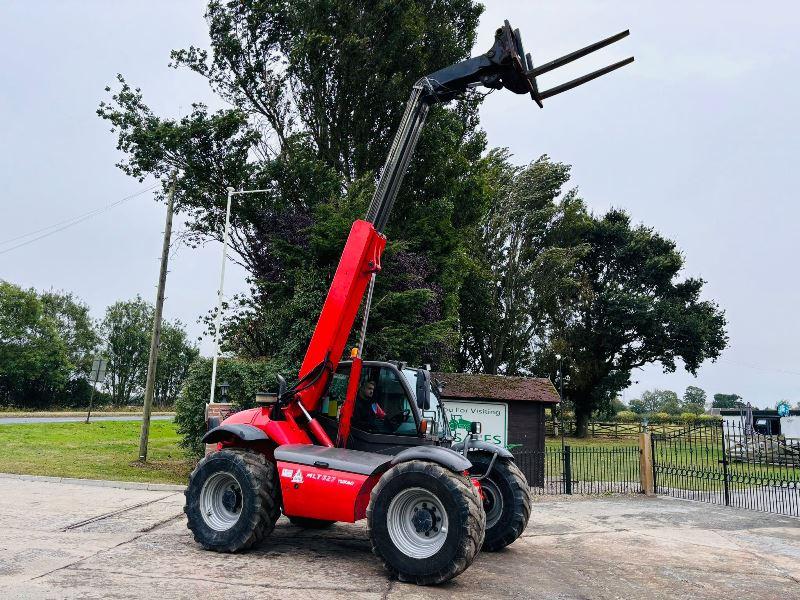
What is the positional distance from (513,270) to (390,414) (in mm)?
31386

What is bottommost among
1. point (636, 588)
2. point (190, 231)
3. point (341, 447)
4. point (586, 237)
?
point (636, 588)

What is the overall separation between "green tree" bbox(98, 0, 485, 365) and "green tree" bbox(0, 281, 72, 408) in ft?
130

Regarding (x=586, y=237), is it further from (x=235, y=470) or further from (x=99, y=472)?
(x=235, y=470)

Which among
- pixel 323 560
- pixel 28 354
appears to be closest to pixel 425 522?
pixel 323 560

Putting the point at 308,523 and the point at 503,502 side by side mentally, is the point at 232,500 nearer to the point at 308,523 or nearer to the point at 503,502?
the point at 308,523

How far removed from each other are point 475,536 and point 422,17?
68.2ft

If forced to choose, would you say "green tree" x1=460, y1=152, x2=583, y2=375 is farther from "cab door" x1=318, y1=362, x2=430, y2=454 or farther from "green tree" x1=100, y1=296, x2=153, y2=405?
"green tree" x1=100, y1=296, x2=153, y2=405

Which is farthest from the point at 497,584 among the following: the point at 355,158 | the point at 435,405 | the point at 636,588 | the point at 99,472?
the point at 355,158

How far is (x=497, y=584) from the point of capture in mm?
7273

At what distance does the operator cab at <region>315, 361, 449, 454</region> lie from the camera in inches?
331

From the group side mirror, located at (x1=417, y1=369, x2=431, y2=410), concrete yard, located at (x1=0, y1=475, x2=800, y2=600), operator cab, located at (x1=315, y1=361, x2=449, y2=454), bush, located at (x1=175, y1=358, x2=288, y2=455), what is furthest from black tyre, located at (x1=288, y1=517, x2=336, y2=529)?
bush, located at (x1=175, y1=358, x2=288, y2=455)

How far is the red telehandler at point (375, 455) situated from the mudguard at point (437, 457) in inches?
0.5

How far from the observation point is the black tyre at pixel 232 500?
26.6ft

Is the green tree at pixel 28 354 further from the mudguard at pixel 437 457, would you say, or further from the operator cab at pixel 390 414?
the mudguard at pixel 437 457
